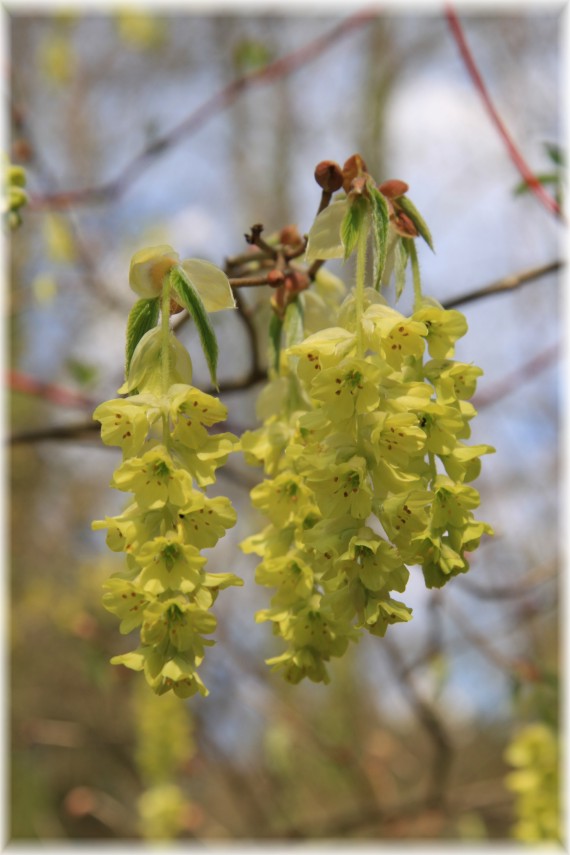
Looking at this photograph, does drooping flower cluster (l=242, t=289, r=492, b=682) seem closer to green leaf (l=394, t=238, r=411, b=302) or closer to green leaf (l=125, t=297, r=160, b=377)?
green leaf (l=394, t=238, r=411, b=302)

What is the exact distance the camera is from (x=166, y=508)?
62cm

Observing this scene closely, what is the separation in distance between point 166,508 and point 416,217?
356mm

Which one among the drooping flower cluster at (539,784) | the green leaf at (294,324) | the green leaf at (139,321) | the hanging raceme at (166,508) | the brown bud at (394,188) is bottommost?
the drooping flower cluster at (539,784)

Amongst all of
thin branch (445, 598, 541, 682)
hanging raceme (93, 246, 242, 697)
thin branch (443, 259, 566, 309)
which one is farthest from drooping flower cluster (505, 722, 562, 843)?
hanging raceme (93, 246, 242, 697)

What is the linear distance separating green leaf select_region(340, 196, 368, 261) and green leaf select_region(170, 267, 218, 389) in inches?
5.3

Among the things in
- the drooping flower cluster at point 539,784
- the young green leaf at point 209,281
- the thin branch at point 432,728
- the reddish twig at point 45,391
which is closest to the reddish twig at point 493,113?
the young green leaf at point 209,281

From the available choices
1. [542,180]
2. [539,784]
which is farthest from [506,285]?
[539,784]

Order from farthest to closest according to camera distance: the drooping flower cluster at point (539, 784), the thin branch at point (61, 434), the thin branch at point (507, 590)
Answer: the drooping flower cluster at point (539, 784)
the thin branch at point (507, 590)
the thin branch at point (61, 434)

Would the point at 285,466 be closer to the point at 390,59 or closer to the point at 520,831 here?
the point at 520,831

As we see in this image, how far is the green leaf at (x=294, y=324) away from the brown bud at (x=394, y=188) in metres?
0.14

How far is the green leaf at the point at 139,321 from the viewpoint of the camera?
2.20 feet

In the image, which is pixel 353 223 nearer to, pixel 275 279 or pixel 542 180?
pixel 275 279

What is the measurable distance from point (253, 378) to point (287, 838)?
2351mm

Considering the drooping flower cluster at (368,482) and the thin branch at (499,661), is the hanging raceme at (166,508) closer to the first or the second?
the drooping flower cluster at (368,482)
